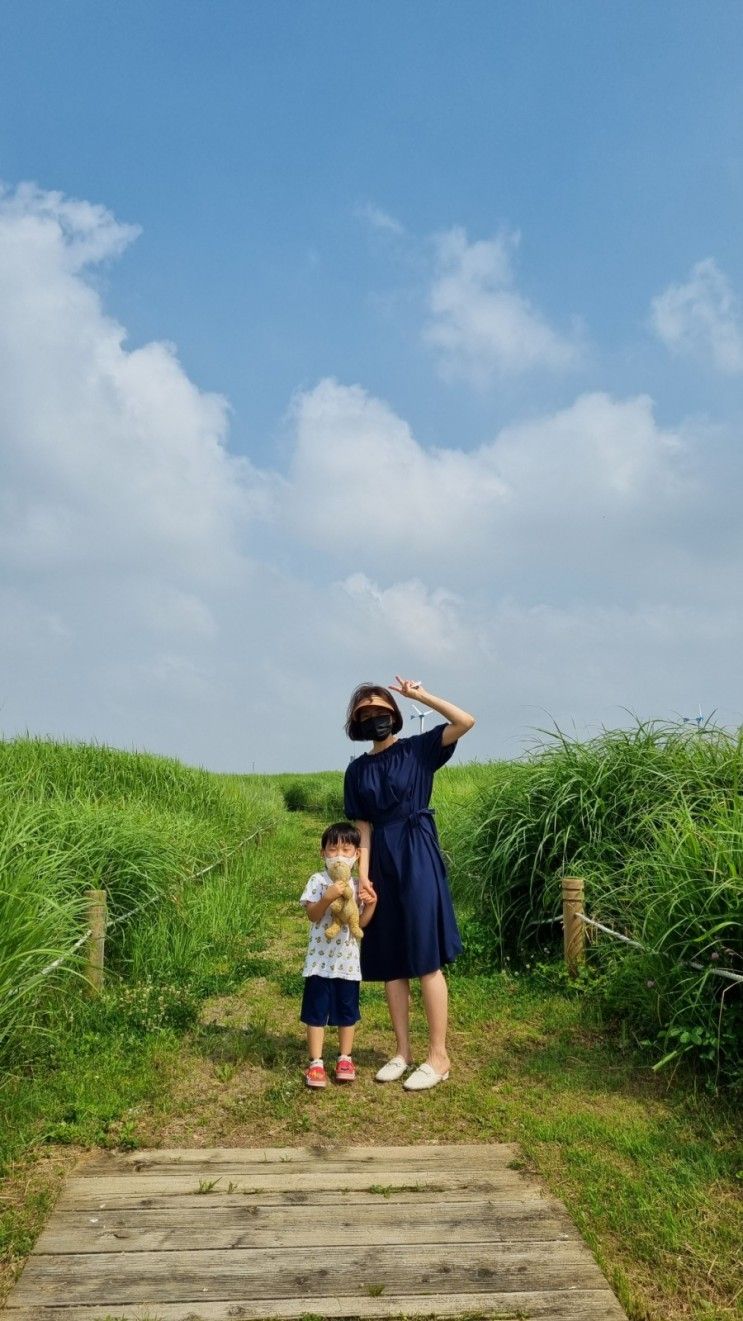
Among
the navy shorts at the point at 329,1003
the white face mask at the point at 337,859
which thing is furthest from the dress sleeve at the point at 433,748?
the navy shorts at the point at 329,1003

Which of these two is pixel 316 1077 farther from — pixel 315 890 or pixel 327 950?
pixel 315 890

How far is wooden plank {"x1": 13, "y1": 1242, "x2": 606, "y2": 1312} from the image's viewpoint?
11.7 feet

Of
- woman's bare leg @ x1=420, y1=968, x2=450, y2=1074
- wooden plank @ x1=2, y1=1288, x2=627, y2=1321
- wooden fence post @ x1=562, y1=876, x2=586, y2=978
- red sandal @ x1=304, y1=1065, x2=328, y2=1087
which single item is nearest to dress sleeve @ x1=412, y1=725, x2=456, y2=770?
woman's bare leg @ x1=420, y1=968, x2=450, y2=1074

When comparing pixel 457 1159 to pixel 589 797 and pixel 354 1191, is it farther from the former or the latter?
pixel 589 797

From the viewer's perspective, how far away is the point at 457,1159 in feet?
15.6

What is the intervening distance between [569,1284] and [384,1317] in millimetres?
771

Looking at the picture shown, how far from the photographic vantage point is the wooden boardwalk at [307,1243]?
11.5 ft

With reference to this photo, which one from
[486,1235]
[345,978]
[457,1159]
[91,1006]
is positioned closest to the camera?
[486,1235]

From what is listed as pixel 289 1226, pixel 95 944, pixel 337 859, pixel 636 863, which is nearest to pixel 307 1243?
pixel 289 1226

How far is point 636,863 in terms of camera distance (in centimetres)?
740

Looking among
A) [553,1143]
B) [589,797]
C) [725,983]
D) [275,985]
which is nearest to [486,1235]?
[553,1143]

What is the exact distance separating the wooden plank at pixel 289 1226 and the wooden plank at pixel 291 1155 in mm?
479

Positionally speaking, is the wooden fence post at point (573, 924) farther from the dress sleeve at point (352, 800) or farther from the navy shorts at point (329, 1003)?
the dress sleeve at point (352, 800)

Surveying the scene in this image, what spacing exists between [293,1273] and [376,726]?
9.66 feet
